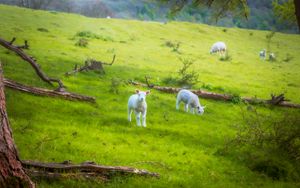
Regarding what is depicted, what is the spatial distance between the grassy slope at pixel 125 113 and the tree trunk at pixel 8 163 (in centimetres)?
296

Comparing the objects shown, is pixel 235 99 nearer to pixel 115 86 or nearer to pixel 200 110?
pixel 200 110

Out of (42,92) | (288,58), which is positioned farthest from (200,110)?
(288,58)

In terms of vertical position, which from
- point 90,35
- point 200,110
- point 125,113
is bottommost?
point 125,113

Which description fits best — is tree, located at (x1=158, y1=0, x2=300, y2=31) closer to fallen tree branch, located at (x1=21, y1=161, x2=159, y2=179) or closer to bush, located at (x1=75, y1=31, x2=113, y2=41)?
fallen tree branch, located at (x1=21, y1=161, x2=159, y2=179)

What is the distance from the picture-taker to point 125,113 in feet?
58.7

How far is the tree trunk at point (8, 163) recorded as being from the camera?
19.4 ft

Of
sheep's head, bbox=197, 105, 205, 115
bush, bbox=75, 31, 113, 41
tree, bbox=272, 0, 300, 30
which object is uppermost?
bush, bbox=75, 31, 113, 41

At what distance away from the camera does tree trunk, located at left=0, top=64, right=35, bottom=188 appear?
592 centimetres

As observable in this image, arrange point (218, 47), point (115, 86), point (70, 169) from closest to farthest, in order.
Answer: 1. point (70, 169)
2. point (115, 86)
3. point (218, 47)

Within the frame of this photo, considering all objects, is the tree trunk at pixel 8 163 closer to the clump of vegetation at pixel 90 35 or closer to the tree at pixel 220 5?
the tree at pixel 220 5

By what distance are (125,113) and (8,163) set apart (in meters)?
11.9

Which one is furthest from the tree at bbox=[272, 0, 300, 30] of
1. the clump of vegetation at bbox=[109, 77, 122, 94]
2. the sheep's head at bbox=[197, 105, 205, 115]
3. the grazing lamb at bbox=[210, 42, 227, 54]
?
the grazing lamb at bbox=[210, 42, 227, 54]

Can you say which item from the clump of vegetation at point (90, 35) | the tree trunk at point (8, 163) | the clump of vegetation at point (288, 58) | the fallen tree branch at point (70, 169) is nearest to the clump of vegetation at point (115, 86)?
the fallen tree branch at point (70, 169)

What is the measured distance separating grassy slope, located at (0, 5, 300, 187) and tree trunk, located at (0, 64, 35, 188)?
296 centimetres
